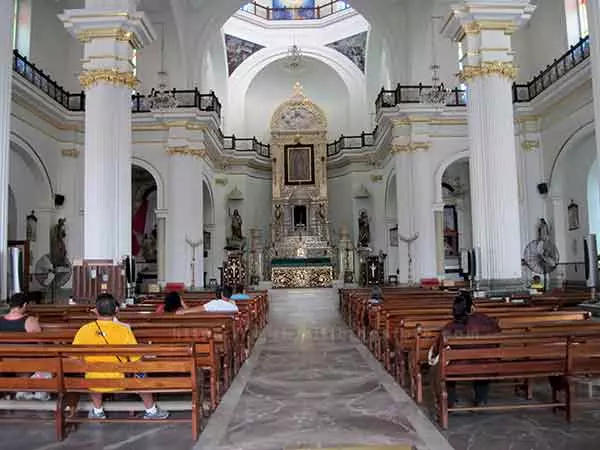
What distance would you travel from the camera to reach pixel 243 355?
9.02 metres

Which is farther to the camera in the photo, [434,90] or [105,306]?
[434,90]

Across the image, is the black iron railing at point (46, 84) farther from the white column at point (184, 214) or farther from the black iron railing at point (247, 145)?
the black iron railing at point (247, 145)

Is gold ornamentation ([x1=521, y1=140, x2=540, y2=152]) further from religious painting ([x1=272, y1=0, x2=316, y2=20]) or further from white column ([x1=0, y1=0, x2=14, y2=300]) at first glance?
white column ([x1=0, y1=0, x2=14, y2=300])

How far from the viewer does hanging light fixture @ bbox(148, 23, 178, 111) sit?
20.4 m

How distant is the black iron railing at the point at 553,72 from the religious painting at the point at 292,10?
12.9 m

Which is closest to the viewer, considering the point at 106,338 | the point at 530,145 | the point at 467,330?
the point at 106,338

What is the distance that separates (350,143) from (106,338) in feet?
82.2

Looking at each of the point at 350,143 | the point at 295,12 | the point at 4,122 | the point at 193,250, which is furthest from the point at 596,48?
the point at 295,12

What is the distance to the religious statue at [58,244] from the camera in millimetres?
19641

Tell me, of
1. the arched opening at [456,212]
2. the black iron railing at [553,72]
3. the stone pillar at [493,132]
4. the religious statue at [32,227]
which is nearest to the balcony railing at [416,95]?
the black iron railing at [553,72]

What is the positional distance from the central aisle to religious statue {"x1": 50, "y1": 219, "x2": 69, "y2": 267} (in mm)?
11759

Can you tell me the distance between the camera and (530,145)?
21219 millimetres

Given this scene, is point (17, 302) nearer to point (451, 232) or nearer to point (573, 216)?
point (573, 216)

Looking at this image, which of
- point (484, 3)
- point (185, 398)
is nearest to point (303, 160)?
point (484, 3)
